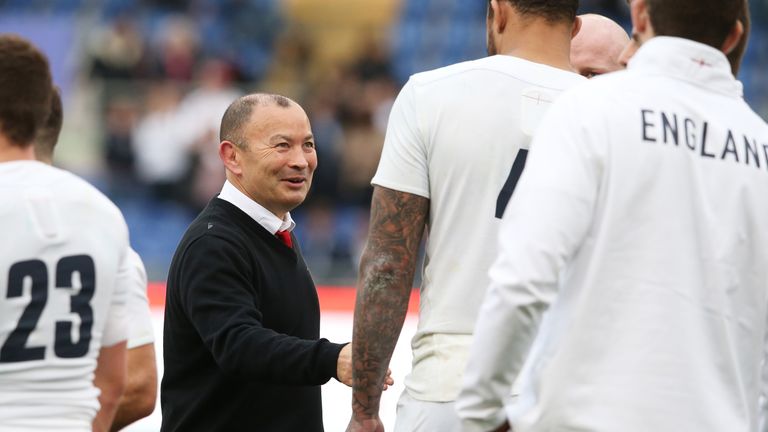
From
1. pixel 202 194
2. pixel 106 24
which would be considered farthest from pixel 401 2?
pixel 202 194

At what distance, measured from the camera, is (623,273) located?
108 inches

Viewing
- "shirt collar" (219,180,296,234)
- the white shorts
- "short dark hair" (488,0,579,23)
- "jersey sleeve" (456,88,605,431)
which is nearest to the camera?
"jersey sleeve" (456,88,605,431)

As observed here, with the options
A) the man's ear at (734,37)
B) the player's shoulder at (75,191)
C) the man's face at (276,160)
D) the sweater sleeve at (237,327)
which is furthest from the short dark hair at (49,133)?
the man's ear at (734,37)

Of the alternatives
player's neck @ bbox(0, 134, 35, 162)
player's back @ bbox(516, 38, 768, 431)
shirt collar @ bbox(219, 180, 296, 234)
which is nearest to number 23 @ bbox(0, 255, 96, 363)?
player's neck @ bbox(0, 134, 35, 162)

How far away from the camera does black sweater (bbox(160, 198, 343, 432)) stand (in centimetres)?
365

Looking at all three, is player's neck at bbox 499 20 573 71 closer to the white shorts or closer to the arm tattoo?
the arm tattoo

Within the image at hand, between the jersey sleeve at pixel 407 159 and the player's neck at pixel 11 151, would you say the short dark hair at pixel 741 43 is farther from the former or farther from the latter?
the player's neck at pixel 11 151

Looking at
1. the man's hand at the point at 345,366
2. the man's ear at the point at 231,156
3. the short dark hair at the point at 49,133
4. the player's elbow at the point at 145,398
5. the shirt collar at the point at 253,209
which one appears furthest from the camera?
the man's ear at the point at 231,156

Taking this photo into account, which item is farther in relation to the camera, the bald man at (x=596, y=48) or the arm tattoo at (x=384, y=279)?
the bald man at (x=596, y=48)

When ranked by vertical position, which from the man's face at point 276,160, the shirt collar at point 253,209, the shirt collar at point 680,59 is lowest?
the shirt collar at point 253,209

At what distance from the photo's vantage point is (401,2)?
15.7m

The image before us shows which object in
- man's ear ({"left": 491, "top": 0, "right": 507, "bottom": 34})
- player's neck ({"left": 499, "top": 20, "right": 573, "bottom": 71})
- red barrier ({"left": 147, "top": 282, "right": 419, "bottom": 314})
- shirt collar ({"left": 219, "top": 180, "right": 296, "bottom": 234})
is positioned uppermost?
man's ear ({"left": 491, "top": 0, "right": 507, "bottom": 34})

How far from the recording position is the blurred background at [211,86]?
12188 millimetres

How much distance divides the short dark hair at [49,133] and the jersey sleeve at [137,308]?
303mm
